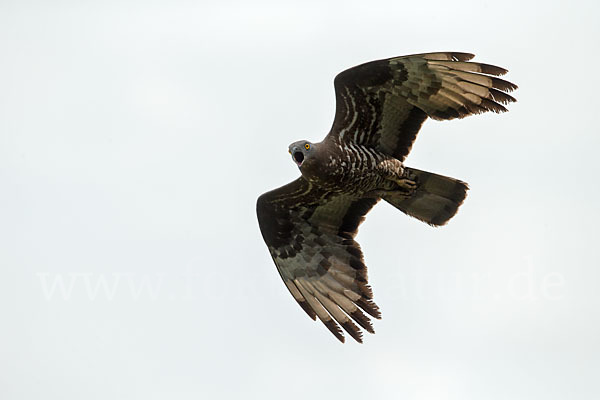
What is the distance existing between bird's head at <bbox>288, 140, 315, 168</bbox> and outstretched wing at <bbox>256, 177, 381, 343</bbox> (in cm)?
92

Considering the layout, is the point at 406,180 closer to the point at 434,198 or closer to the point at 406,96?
the point at 434,198

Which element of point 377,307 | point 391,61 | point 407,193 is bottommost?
point 377,307

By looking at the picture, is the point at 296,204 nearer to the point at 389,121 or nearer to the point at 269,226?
the point at 269,226

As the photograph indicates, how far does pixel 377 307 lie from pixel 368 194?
6.10 ft

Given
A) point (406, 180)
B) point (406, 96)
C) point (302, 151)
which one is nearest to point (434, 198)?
point (406, 180)

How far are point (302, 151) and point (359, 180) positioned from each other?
1.12 m

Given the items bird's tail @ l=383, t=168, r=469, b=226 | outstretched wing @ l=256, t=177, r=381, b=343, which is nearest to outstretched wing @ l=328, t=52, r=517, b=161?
bird's tail @ l=383, t=168, r=469, b=226

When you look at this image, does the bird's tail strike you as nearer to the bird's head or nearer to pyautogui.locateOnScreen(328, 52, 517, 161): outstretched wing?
pyautogui.locateOnScreen(328, 52, 517, 161): outstretched wing

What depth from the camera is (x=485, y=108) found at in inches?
671

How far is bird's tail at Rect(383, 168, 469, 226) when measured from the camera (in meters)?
17.8

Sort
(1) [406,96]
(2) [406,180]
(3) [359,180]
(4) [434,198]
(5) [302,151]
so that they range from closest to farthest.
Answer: (5) [302,151], (1) [406,96], (3) [359,180], (2) [406,180], (4) [434,198]

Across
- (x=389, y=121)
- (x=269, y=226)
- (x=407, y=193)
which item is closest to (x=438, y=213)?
(x=407, y=193)

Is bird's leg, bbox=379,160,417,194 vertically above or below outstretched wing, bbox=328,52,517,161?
below

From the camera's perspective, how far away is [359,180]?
57.7ft
